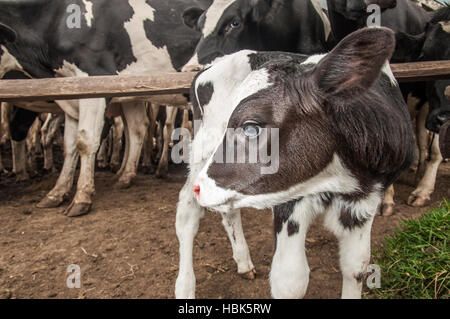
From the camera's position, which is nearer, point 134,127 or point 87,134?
point 87,134

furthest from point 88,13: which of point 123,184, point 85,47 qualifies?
point 123,184

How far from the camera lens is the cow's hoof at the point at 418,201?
3843 mm

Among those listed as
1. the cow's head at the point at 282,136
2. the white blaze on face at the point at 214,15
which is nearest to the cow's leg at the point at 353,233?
the cow's head at the point at 282,136

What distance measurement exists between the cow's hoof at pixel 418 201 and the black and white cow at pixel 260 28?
76.7 inches

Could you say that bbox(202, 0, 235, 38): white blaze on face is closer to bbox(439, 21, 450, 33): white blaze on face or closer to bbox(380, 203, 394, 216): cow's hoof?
bbox(439, 21, 450, 33): white blaze on face

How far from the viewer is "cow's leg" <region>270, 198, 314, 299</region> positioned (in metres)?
1.75

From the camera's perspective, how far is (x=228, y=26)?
110 inches

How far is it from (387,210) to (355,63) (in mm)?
2726

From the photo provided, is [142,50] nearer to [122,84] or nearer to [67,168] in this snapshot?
[67,168]

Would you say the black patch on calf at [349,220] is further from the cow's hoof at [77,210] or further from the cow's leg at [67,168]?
the cow's leg at [67,168]

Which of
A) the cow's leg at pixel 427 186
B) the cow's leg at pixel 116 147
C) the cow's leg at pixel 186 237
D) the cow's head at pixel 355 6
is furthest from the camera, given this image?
the cow's leg at pixel 116 147

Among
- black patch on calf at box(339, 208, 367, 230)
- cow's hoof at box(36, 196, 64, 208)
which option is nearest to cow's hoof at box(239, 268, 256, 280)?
black patch on calf at box(339, 208, 367, 230)

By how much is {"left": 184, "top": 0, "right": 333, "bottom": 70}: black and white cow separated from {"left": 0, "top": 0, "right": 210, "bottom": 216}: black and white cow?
3.87 ft

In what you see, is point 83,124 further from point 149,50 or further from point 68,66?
point 149,50
